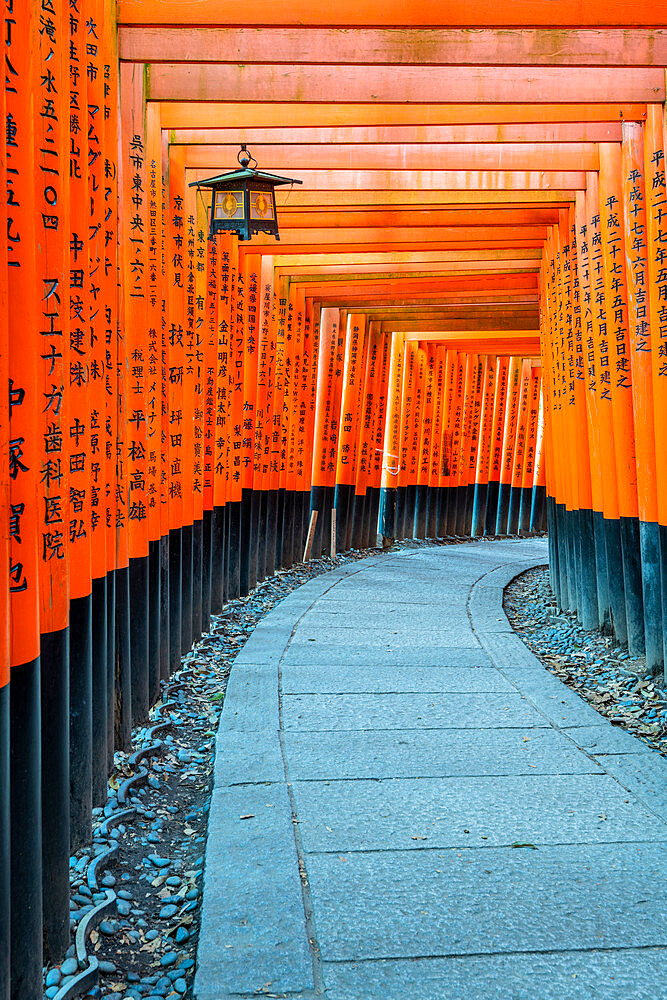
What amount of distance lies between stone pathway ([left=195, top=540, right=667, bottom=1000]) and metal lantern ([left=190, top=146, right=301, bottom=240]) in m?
2.85

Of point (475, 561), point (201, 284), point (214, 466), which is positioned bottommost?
point (475, 561)

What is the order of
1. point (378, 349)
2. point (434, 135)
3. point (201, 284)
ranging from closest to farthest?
point (434, 135) → point (201, 284) → point (378, 349)

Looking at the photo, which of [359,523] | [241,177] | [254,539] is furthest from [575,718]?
[359,523]

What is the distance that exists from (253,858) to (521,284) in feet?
32.7

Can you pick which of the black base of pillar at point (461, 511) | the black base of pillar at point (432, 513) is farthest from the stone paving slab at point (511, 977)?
the black base of pillar at point (461, 511)

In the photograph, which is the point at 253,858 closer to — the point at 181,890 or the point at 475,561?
the point at 181,890

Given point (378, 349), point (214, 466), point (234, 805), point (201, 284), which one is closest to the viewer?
point (234, 805)

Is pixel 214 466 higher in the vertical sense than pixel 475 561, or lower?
higher

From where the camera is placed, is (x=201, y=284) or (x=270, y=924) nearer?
(x=270, y=924)

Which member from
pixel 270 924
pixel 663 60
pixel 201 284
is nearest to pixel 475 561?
pixel 201 284

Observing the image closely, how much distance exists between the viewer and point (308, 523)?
515 inches

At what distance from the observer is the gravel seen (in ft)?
17.4

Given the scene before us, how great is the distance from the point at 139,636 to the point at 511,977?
329 cm

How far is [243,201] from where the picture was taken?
5824mm
